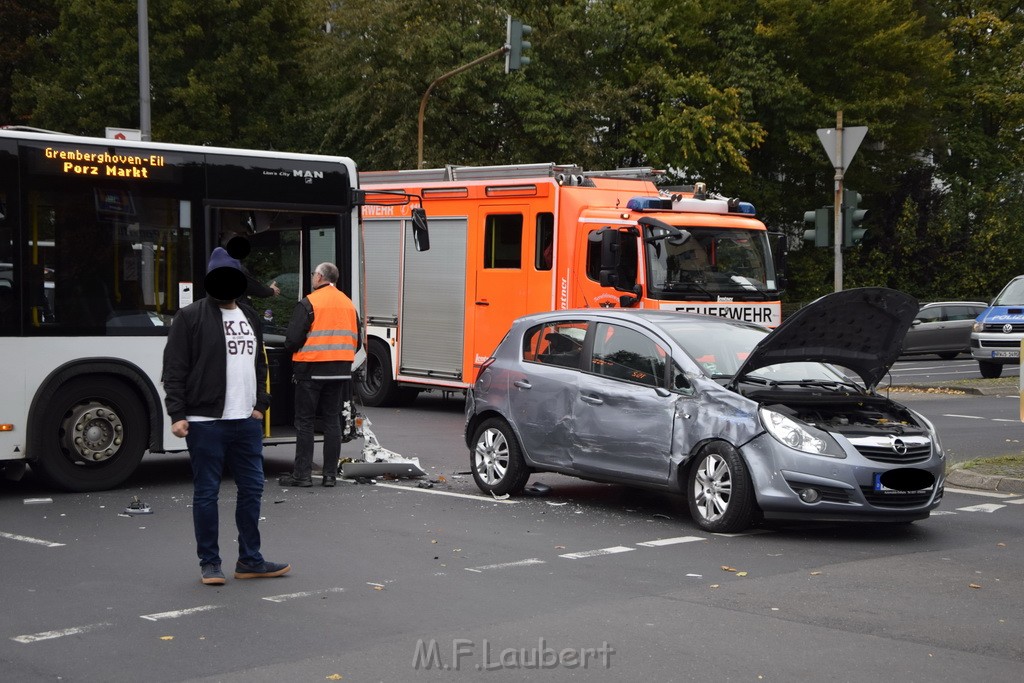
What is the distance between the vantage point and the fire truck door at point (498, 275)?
18094mm

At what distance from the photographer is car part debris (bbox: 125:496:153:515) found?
10.4 metres

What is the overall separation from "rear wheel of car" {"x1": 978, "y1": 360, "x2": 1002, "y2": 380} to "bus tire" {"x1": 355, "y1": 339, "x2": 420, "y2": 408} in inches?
479

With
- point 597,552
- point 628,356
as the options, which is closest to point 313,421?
point 628,356

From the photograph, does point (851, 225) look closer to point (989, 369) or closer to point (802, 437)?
point (989, 369)

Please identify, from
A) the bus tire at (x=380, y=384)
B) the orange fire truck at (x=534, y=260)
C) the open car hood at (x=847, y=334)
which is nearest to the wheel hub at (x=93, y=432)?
the open car hood at (x=847, y=334)

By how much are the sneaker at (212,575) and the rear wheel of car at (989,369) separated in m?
21.6

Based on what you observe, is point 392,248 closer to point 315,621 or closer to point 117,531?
point 117,531

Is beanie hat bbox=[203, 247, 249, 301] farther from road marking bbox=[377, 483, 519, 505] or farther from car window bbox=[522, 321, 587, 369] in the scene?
road marking bbox=[377, 483, 519, 505]

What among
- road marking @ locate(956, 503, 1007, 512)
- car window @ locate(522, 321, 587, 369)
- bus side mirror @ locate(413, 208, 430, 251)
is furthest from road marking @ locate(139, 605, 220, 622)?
bus side mirror @ locate(413, 208, 430, 251)

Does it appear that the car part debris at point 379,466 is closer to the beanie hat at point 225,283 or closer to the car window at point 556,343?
the car window at point 556,343

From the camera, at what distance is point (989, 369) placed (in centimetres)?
2684

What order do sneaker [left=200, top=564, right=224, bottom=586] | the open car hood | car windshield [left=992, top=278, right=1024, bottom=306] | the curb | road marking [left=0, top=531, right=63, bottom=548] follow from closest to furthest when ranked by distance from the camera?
sneaker [left=200, top=564, right=224, bottom=586] < road marking [left=0, top=531, right=63, bottom=548] < the open car hood < the curb < car windshield [left=992, top=278, right=1024, bottom=306]

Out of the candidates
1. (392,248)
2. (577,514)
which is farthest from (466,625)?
(392,248)

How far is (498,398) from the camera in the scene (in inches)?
451
